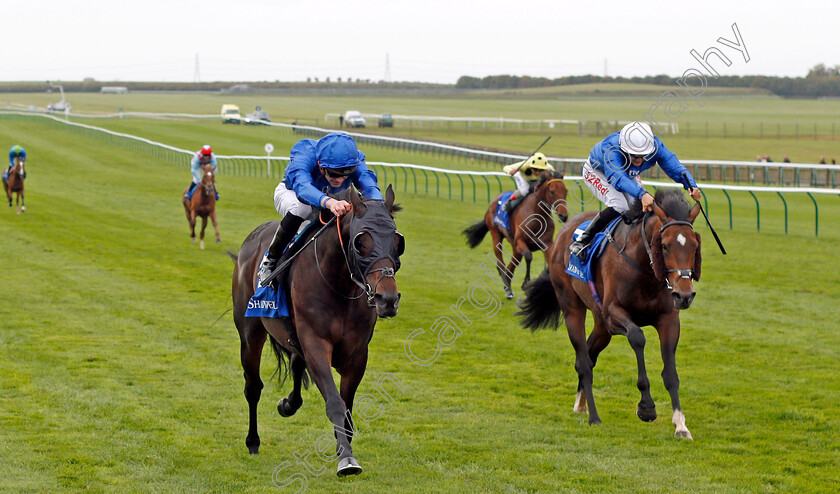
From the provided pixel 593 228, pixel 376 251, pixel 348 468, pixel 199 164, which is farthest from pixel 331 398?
pixel 199 164

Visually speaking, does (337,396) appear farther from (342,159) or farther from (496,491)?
(342,159)

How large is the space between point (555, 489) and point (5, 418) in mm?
3899

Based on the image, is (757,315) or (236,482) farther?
(757,315)

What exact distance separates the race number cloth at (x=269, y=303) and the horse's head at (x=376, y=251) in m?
0.79

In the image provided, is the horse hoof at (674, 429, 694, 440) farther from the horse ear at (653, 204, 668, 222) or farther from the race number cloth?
the race number cloth

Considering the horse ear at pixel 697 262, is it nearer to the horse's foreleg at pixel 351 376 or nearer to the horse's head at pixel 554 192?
the horse's foreleg at pixel 351 376

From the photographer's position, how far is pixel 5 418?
21.6 ft

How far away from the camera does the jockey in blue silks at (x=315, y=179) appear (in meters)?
5.34

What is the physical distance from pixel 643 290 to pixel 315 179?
233cm

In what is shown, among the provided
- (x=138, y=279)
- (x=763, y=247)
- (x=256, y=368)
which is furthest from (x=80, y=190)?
(x=256, y=368)

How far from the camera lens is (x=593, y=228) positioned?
277 inches

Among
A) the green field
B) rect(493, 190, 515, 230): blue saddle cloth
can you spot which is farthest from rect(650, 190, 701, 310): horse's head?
rect(493, 190, 515, 230): blue saddle cloth

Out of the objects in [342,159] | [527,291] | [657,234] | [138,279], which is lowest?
[138,279]

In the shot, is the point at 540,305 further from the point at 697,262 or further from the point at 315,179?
the point at 315,179
